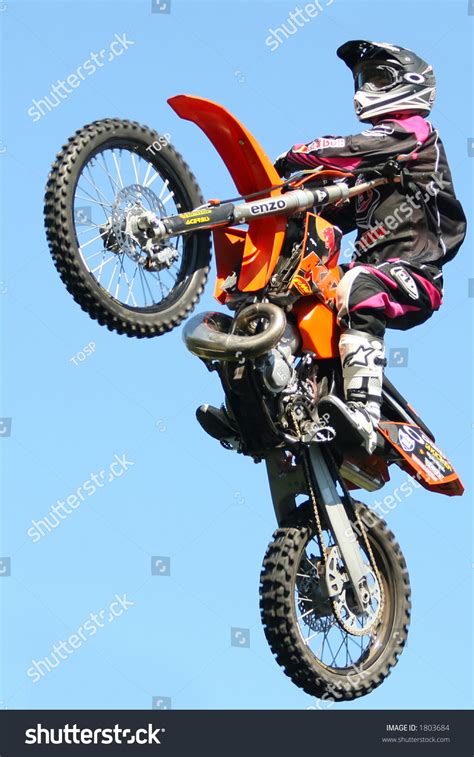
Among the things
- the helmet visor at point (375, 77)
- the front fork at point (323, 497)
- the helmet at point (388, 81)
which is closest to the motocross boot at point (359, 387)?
the front fork at point (323, 497)

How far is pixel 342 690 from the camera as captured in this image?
1638 centimetres

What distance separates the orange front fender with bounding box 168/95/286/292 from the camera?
1541 cm

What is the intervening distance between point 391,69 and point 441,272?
1825 mm

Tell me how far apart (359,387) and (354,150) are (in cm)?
200

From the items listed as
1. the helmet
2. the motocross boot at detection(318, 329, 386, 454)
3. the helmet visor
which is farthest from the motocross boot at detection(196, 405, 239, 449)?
the helmet visor

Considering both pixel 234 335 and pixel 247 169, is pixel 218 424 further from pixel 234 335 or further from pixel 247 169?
pixel 247 169

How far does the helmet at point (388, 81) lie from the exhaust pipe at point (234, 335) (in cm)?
227

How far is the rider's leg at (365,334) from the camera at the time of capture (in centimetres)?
1595

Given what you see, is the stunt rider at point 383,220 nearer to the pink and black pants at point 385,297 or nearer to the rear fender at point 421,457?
the pink and black pants at point 385,297

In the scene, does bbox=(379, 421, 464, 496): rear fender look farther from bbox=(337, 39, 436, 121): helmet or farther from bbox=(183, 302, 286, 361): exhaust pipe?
bbox=(337, 39, 436, 121): helmet

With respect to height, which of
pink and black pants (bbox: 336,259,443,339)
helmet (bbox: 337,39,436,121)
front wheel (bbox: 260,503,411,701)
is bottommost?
front wheel (bbox: 260,503,411,701)

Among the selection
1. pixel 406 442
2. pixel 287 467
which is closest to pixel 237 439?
pixel 287 467

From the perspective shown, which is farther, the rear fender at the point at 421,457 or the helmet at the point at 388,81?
the rear fender at the point at 421,457

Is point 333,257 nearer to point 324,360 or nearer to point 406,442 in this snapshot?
point 324,360
